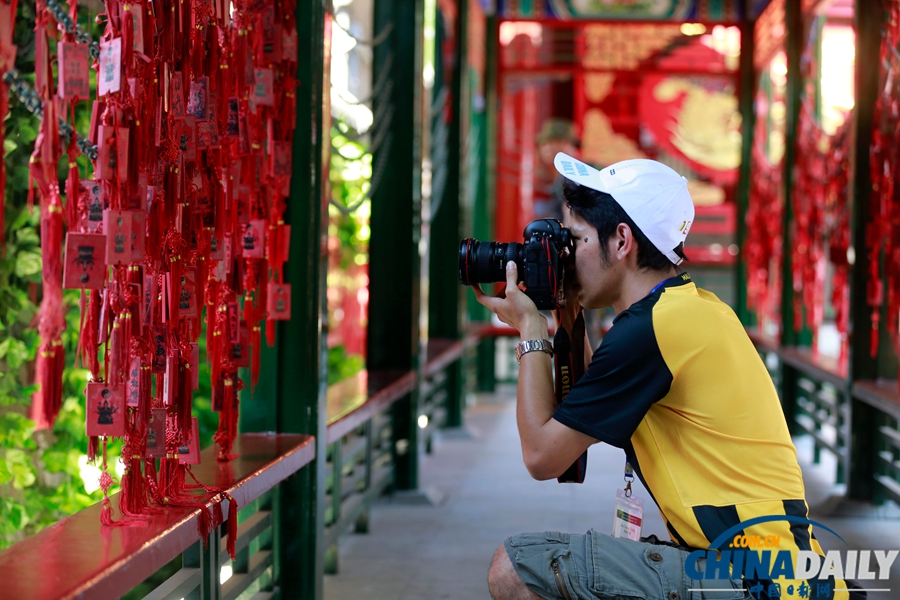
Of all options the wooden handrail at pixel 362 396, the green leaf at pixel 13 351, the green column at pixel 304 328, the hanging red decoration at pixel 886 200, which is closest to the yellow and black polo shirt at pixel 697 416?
the green column at pixel 304 328

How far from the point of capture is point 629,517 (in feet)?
5.65

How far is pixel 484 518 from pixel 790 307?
2.64 metres

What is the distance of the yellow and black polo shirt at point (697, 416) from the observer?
1.55 metres

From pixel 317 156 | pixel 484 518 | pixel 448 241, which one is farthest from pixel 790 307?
pixel 317 156

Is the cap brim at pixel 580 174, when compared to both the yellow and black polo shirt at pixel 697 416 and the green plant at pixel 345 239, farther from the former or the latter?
the green plant at pixel 345 239

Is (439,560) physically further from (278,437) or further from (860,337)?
(860,337)

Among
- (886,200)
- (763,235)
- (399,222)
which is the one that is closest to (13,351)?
(399,222)

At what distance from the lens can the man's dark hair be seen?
171 cm

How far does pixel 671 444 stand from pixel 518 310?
37cm

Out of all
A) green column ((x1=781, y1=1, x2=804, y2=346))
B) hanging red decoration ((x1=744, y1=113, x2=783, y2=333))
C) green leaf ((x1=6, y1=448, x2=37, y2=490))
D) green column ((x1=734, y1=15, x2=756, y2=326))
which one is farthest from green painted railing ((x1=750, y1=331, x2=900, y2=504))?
green leaf ((x1=6, y1=448, x2=37, y2=490))

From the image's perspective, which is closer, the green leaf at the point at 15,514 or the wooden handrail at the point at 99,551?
the wooden handrail at the point at 99,551

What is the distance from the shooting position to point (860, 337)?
4.09m

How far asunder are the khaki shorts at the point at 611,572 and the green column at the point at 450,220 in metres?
4.39

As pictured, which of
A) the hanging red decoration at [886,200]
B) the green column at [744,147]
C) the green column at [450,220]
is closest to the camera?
the hanging red decoration at [886,200]
